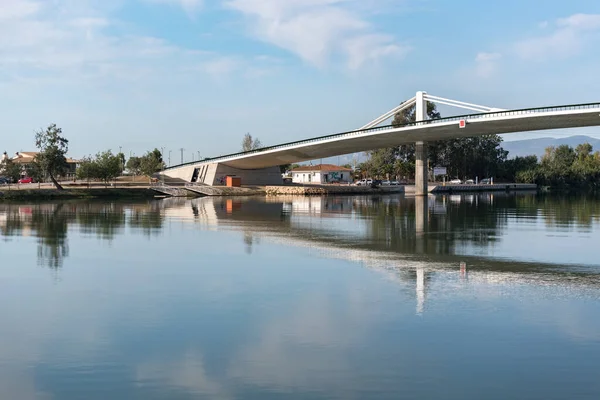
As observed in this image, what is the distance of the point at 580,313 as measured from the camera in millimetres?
11555

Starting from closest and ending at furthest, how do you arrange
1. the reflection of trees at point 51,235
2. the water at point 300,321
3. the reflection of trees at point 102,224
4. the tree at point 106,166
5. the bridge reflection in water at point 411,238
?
the water at point 300,321 → the bridge reflection in water at point 411,238 → the reflection of trees at point 51,235 → the reflection of trees at point 102,224 → the tree at point 106,166

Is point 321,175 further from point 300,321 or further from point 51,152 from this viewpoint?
point 300,321

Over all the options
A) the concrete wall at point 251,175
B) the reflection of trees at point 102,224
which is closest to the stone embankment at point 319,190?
the concrete wall at point 251,175

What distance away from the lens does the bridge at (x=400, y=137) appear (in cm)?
5581

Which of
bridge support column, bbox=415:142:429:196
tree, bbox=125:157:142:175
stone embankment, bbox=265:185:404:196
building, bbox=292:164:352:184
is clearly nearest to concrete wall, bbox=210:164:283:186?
stone embankment, bbox=265:185:404:196

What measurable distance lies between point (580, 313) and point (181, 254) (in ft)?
39.8

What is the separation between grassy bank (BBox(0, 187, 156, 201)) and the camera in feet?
184

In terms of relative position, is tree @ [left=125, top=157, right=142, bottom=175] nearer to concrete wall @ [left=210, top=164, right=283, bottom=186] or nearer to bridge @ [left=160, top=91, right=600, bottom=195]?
bridge @ [left=160, top=91, right=600, bottom=195]

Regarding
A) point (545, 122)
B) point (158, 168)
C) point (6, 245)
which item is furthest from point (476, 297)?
point (158, 168)

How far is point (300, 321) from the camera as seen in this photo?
1103 cm

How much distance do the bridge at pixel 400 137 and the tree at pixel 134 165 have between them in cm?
1488

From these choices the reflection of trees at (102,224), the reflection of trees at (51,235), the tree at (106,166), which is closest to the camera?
the reflection of trees at (51,235)

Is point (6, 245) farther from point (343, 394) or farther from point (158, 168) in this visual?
point (158, 168)

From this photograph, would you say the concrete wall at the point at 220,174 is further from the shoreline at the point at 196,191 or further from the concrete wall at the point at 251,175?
the shoreline at the point at 196,191
